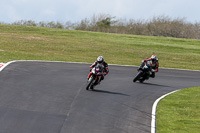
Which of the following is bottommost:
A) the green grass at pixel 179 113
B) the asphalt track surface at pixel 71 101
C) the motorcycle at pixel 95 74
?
the green grass at pixel 179 113

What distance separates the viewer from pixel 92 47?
42.8m

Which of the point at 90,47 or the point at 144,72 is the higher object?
the point at 144,72

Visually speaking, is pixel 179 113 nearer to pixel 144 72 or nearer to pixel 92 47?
pixel 144 72

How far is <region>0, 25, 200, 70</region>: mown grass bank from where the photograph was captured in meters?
35.5

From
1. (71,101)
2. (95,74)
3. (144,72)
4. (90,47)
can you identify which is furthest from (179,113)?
(90,47)

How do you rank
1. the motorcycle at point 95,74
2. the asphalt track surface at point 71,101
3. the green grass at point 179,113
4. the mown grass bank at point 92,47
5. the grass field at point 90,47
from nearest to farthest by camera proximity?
1. the asphalt track surface at point 71,101
2. the green grass at point 179,113
3. the motorcycle at point 95,74
4. the grass field at point 90,47
5. the mown grass bank at point 92,47

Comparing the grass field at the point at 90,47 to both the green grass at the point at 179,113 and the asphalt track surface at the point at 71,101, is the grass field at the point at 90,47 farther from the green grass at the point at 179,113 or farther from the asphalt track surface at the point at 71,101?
the green grass at the point at 179,113

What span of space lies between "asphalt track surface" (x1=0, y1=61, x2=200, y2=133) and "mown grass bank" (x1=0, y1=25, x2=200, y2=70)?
36.0ft

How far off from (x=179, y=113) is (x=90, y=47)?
28.3m

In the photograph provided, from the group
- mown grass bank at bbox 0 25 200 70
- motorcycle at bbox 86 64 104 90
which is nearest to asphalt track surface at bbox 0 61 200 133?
motorcycle at bbox 86 64 104 90

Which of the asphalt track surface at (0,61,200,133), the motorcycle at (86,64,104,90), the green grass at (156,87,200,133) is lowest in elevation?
the green grass at (156,87,200,133)

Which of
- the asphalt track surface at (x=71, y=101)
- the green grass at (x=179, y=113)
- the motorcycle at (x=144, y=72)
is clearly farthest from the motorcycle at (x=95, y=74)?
the motorcycle at (x=144, y=72)

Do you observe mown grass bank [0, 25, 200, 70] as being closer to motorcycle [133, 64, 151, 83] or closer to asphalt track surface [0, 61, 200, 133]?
asphalt track surface [0, 61, 200, 133]

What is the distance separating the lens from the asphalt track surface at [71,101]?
461 inches
